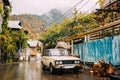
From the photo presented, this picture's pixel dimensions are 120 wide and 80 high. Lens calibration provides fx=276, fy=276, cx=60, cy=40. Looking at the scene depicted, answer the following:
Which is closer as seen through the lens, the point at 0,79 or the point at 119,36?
the point at 0,79

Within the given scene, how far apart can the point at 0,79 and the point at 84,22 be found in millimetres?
29243

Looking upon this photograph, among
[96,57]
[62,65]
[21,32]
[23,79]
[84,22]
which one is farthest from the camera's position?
[21,32]

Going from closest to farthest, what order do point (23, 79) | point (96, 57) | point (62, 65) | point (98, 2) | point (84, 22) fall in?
point (23, 79), point (62, 65), point (96, 57), point (98, 2), point (84, 22)

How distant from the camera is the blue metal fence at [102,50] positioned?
18944mm

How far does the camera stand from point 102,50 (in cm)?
2169

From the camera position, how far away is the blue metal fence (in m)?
18.9

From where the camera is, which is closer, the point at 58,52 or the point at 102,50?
the point at 102,50

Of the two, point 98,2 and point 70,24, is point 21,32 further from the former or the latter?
point 98,2

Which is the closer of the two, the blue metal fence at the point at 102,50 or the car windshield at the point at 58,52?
the blue metal fence at the point at 102,50

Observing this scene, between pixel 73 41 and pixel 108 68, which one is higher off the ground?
pixel 73 41

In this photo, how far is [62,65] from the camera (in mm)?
19922

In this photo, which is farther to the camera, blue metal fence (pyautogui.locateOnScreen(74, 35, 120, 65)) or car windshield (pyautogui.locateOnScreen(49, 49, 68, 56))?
car windshield (pyautogui.locateOnScreen(49, 49, 68, 56))

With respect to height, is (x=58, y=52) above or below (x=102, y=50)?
below

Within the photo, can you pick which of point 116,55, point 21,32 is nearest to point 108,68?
point 116,55
